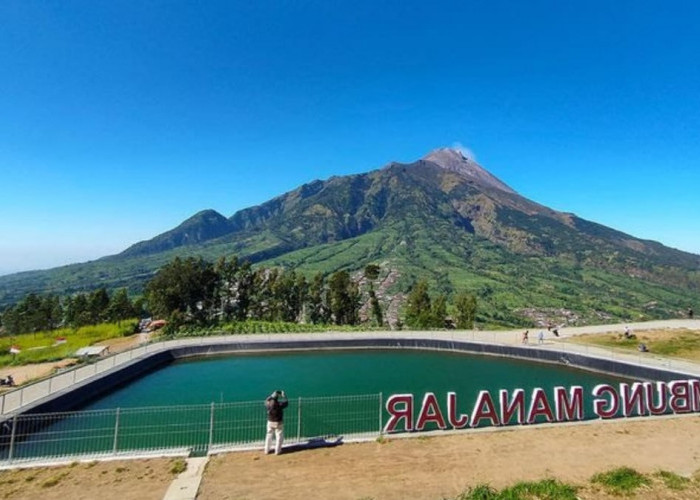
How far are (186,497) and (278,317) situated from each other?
4330cm

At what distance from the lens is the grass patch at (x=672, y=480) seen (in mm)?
11062

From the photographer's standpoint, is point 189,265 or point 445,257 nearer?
point 189,265

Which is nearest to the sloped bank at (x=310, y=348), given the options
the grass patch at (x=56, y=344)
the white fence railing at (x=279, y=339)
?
the white fence railing at (x=279, y=339)

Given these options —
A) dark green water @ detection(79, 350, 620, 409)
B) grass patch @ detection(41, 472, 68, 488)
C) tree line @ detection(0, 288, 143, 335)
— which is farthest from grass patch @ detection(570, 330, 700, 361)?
tree line @ detection(0, 288, 143, 335)

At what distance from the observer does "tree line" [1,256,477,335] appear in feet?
164

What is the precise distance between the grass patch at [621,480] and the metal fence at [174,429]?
22.0 feet

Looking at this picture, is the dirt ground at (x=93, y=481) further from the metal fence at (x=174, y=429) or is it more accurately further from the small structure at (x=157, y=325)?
the small structure at (x=157, y=325)

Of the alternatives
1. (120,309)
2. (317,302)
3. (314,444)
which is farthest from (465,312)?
(120,309)

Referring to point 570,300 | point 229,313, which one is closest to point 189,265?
point 229,313

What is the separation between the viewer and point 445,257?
190625mm

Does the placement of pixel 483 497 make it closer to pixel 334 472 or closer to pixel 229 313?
pixel 334 472

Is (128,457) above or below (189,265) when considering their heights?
below

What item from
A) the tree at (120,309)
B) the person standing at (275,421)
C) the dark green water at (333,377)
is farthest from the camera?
the tree at (120,309)

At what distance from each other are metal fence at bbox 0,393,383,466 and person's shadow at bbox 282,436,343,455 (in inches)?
9.5
